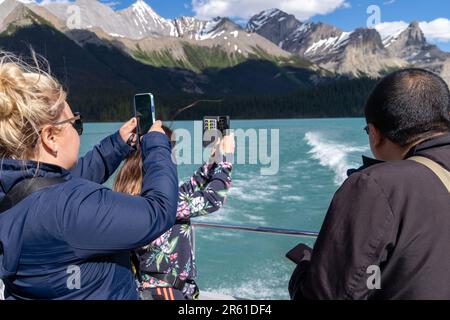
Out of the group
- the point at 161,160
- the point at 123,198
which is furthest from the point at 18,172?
the point at 161,160

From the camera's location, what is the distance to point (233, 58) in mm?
196375

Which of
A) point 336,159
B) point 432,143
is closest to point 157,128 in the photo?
point 432,143

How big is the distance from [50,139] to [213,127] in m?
0.92

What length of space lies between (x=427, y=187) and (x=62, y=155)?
1.03 meters

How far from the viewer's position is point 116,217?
1183mm

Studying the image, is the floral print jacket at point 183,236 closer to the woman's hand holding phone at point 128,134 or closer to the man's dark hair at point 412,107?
the woman's hand holding phone at point 128,134

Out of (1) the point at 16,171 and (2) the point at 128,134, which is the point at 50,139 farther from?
(2) the point at 128,134

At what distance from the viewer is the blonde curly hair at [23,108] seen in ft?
4.08

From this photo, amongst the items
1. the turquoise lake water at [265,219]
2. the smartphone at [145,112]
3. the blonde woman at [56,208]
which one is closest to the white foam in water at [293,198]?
the turquoise lake water at [265,219]

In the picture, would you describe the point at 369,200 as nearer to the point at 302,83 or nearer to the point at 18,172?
the point at 18,172

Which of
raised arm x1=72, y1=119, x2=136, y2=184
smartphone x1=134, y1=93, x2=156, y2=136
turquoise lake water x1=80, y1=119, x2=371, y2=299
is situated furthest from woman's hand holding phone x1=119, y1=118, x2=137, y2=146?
turquoise lake water x1=80, y1=119, x2=371, y2=299

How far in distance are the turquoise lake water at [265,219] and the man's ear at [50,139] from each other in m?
4.90

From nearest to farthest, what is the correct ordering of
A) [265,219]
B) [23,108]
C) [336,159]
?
[23,108] → [265,219] → [336,159]

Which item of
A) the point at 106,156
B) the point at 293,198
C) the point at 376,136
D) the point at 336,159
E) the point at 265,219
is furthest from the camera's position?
the point at 336,159
